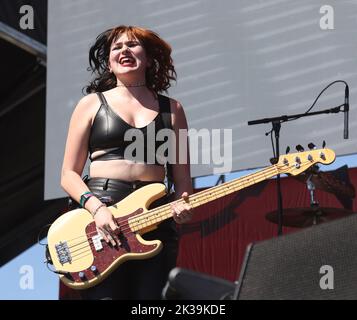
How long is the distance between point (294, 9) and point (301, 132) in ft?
2.50

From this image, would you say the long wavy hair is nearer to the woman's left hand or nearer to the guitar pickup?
the woman's left hand

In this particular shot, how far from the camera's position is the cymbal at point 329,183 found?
370 centimetres

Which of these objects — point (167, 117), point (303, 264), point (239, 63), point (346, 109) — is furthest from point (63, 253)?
point (239, 63)

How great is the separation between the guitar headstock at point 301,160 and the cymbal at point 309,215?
2.36 ft

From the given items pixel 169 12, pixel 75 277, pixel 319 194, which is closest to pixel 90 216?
pixel 75 277

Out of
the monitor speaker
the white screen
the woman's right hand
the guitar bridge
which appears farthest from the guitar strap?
the white screen

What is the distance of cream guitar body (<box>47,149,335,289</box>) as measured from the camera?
262cm

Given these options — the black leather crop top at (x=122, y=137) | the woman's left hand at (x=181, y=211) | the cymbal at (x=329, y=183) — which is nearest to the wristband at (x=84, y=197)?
the black leather crop top at (x=122, y=137)

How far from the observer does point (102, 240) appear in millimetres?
2691

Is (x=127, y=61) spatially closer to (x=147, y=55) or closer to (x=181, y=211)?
(x=147, y=55)

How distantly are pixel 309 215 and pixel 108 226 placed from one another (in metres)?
1.49

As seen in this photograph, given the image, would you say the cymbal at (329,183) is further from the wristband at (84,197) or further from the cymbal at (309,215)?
the wristband at (84,197)

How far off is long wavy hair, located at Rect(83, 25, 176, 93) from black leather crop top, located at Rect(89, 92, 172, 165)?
0.24 metres
